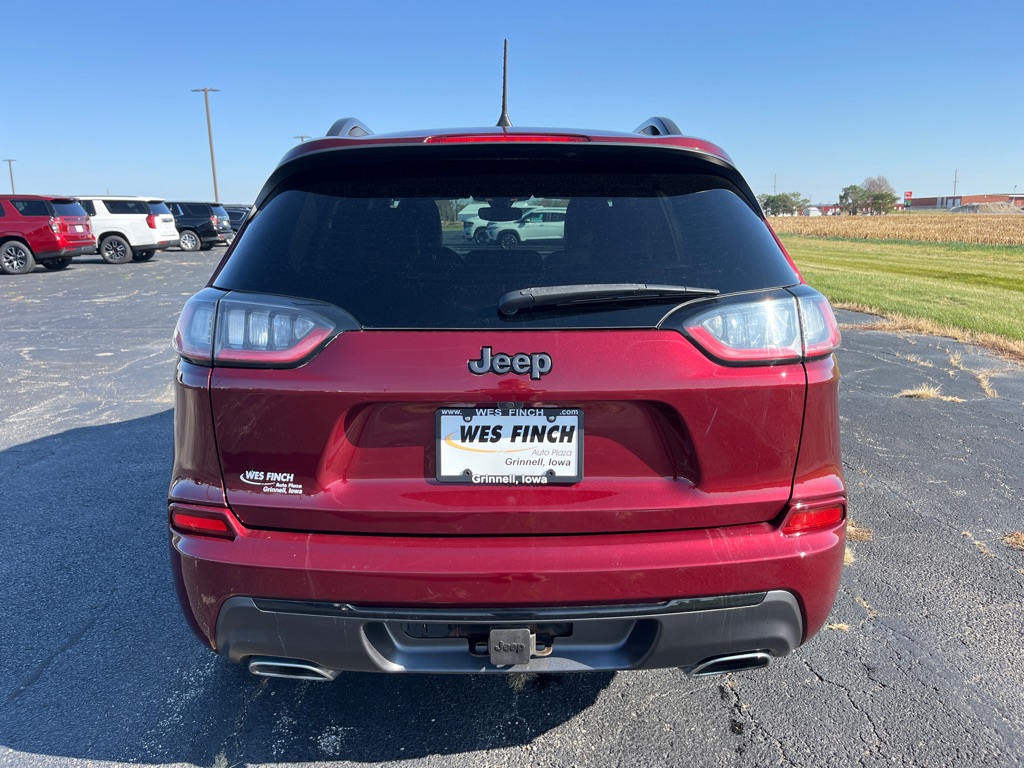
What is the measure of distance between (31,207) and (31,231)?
65 cm

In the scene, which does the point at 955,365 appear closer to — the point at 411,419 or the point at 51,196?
the point at 411,419

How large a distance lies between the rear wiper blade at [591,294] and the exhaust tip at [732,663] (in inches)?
39.3

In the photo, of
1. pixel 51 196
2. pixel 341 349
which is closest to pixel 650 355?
pixel 341 349

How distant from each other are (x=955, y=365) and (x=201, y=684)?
7.69 metres

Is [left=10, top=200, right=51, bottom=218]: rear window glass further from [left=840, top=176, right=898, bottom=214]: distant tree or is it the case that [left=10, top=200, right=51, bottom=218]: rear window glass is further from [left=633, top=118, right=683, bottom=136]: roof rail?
[left=840, top=176, right=898, bottom=214]: distant tree

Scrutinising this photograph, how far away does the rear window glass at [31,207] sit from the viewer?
61.6ft

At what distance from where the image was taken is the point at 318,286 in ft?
6.30

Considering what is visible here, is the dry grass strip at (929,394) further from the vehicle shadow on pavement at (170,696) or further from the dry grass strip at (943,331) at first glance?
the vehicle shadow on pavement at (170,696)

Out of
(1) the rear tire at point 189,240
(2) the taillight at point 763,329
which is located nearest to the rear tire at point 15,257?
(1) the rear tire at point 189,240

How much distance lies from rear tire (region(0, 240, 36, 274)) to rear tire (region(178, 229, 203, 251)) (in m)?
9.78

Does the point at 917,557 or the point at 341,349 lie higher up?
the point at 341,349

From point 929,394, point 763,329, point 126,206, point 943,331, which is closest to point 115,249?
point 126,206

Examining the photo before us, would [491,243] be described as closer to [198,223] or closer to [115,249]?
[115,249]

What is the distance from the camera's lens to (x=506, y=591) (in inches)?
73.0
